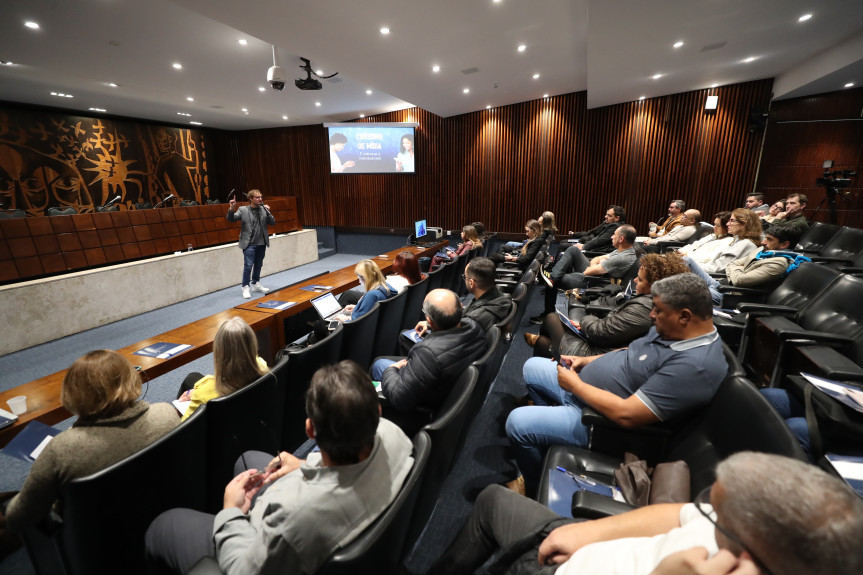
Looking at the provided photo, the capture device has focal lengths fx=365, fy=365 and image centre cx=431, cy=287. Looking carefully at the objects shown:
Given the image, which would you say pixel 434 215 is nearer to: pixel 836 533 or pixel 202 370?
pixel 202 370

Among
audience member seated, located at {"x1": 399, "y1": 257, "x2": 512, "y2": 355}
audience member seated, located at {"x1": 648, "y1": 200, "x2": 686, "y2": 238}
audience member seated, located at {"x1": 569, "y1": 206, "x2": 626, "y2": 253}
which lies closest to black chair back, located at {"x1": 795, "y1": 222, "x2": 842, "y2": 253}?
audience member seated, located at {"x1": 648, "y1": 200, "x2": 686, "y2": 238}

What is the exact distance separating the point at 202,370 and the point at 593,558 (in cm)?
390

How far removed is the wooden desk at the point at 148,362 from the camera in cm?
179

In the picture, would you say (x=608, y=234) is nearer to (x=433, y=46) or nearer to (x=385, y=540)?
(x=433, y=46)

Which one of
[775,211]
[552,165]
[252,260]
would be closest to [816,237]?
[775,211]

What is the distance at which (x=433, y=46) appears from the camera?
441 cm

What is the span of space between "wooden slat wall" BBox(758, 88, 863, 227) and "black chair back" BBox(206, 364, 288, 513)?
7.43m

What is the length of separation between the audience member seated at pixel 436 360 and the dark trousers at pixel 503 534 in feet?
1.99

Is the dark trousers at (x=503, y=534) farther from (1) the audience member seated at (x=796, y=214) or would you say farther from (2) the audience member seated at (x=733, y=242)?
(1) the audience member seated at (x=796, y=214)

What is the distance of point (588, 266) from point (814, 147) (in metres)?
4.32

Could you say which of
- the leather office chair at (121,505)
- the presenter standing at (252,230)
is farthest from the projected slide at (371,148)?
the leather office chair at (121,505)

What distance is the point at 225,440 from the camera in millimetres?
1542

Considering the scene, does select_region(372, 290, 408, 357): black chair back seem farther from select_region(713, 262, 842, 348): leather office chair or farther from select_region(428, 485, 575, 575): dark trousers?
select_region(713, 262, 842, 348): leather office chair

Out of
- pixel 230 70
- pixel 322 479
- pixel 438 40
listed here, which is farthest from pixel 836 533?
pixel 230 70
